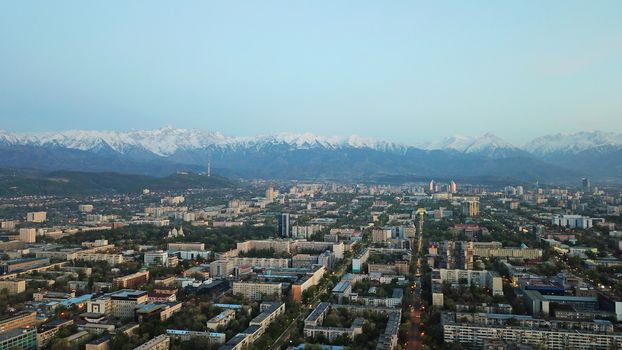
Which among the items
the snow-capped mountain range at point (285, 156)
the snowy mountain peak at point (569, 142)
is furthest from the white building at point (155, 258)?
the snowy mountain peak at point (569, 142)

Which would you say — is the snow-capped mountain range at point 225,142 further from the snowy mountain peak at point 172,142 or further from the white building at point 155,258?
the white building at point 155,258

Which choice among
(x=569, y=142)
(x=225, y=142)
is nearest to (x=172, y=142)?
(x=225, y=142)

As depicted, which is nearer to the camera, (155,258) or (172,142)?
(155,258)

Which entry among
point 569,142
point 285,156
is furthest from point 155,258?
point 569,142

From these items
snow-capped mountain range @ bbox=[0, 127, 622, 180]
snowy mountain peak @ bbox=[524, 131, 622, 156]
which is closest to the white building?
snow-capped mountain range @ bbox=[0, 127, 622, 180]

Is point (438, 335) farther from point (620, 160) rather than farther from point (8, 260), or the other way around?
point (620, 160)

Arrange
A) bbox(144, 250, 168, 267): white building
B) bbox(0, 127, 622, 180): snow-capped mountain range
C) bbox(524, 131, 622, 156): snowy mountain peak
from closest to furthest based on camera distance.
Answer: bbox(144, 250, 168, 267): white building, bbox(0, 127, 622, 180): snow-capped mountain range, bbox(524, 131, 622, 156): snowy mountain peak

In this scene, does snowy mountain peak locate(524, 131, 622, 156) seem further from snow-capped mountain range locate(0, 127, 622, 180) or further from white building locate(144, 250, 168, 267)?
white building locate(144, 250, 168, 267)

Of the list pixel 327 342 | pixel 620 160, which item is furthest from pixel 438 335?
pixel 620 160

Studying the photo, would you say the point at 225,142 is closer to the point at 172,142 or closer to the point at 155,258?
the point at 172,142
